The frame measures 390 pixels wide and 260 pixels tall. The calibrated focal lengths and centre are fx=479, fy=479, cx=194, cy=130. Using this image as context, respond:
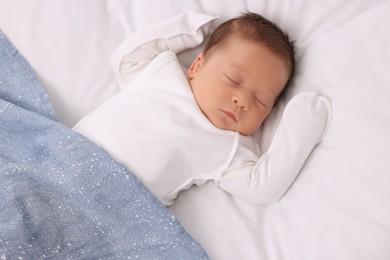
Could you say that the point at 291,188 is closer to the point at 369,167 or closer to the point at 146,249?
the point at 369,167

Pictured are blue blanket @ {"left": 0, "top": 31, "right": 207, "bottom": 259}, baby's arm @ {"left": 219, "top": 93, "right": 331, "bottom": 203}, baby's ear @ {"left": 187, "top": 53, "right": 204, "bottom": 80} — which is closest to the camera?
blue blanket @ {"left": 0, "top": 31, "right": 207, "bottom": 259}

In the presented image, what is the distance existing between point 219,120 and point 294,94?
0.65 feet

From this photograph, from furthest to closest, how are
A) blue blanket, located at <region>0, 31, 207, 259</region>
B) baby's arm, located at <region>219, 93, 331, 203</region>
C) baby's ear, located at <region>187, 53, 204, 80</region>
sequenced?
baby's ear, located at <region>187, 53, 204, 80</region>
baby's arm, located at <region>219, 93, 331, 203</region>
blue blanket, located at <region>0, 31, 207, 259</region>

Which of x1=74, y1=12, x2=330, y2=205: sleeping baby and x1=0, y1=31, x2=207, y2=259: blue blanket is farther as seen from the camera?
x1=74, y1=12, x2=330, y2=205: sleeping baby

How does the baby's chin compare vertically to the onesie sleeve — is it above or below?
below

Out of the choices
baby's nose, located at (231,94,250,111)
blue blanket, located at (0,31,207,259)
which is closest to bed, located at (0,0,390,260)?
blue blanket, located at (0,31,207,259)

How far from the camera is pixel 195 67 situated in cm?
119

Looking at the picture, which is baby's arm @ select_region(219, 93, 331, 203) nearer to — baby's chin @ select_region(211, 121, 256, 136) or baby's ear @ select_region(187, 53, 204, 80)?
baby's chin @ select_region(211, 121, 256, 136)

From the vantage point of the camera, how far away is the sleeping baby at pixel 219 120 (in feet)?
3.46

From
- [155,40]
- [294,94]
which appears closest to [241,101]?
[294,94]

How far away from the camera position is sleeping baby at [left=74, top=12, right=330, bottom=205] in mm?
1055

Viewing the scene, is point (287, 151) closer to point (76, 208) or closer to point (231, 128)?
point (231, 128)

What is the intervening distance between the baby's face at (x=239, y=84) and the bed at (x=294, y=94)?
68mm

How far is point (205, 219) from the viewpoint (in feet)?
3.53
